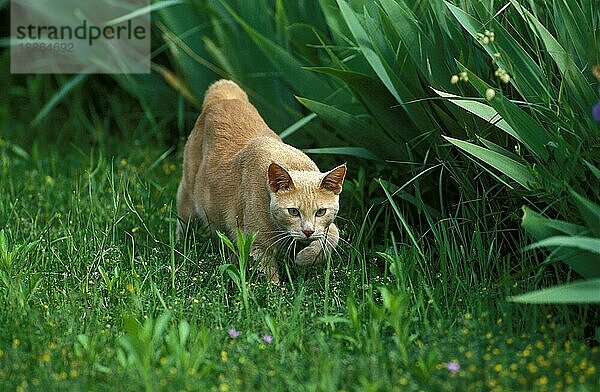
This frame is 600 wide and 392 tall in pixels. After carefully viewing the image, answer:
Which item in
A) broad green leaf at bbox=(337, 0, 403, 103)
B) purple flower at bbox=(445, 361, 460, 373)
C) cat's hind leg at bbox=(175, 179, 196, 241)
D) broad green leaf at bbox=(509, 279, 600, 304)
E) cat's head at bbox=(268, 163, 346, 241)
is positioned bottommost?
cat's hind leg at bbox=(175, 179, 196, 241)

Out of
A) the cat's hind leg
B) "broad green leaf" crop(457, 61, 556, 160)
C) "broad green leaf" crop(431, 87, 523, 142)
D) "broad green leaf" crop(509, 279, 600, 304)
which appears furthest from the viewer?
the cat's hind leg

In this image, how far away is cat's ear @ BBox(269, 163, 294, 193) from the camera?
12.3ft

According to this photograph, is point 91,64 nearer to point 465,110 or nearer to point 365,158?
point 365,158

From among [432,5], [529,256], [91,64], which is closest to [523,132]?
[529,256]

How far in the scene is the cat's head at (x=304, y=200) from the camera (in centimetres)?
379

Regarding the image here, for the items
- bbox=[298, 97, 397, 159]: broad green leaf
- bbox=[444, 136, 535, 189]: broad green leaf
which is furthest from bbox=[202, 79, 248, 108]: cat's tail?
bbox=[444, 136, 535, 189]: broad green leaf

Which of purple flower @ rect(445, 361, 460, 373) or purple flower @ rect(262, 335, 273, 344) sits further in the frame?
purple flower @ rect(262, 335, 273, 344)

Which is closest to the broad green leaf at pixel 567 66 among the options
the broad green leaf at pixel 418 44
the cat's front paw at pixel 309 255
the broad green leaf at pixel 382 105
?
the broad green leaf at pixel 418 44

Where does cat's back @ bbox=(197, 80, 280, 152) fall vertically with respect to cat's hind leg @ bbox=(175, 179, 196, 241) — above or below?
above

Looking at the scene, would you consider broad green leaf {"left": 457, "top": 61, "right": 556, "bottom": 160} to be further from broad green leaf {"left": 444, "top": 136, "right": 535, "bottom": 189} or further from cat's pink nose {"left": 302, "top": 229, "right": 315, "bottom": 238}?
cat's pink nose {"left": 302, "top": 229, "right": 315, "bottom": 238}

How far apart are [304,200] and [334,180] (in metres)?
0.14

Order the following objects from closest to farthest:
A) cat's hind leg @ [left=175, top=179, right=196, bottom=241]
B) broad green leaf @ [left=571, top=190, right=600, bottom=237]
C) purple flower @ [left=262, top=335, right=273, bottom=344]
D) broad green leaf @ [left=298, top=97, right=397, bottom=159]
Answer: broad green leaf @ [left=571, top=190, right=600, bottom=237] → purple flower @ [left=262, top=335, right=273, bottom=344] → broad green leaf @ [left=298, top=97, right=397, bottom=159] → cat's hind leg @ [left=175, top=179, right=196, bottom=241]

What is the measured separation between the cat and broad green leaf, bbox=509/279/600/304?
1.16 meters

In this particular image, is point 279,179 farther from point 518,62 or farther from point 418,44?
point 518,62
